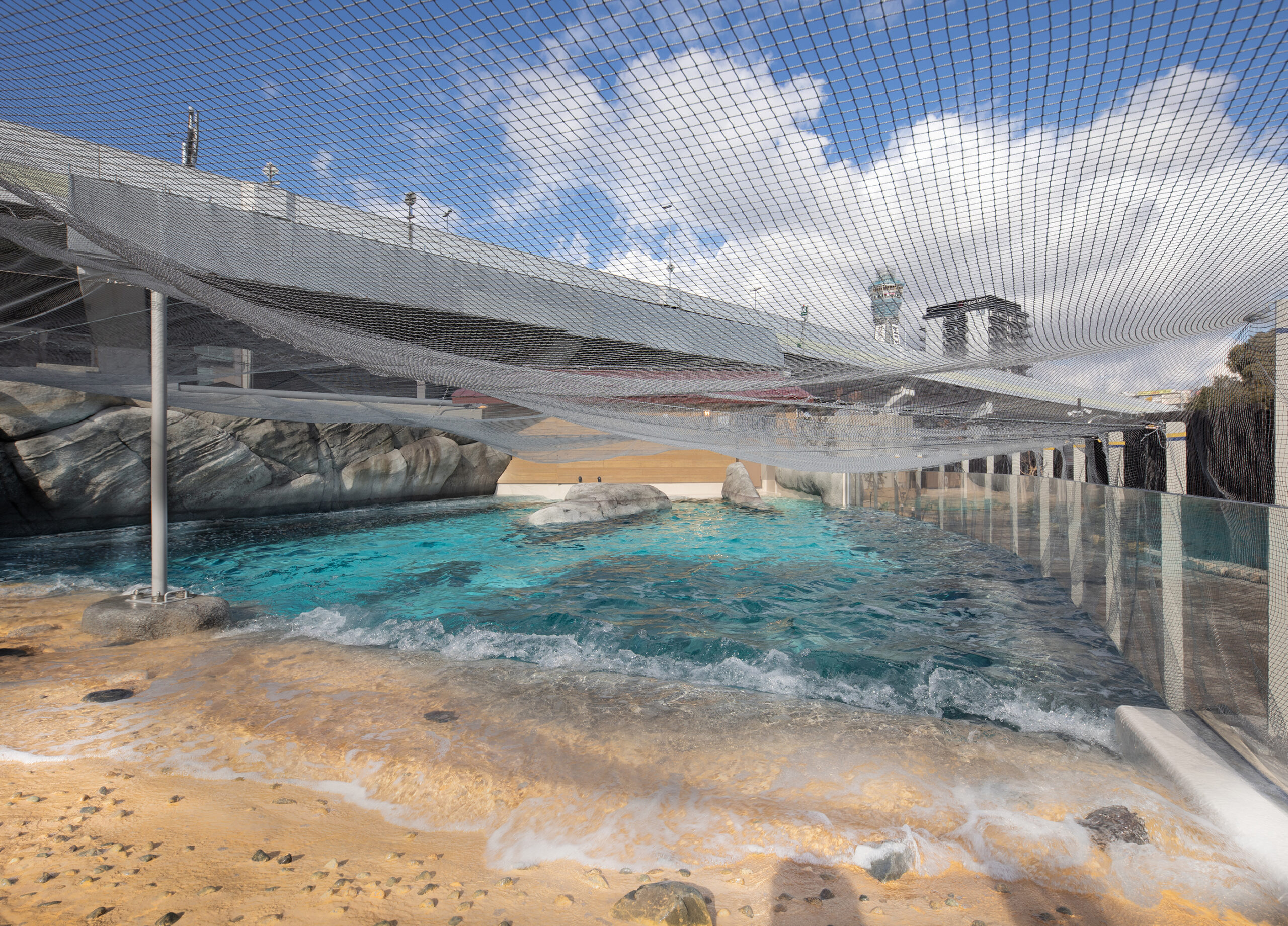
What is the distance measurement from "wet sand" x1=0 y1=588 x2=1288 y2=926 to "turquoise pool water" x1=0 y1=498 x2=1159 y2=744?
0.67 metres

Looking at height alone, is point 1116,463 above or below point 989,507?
above

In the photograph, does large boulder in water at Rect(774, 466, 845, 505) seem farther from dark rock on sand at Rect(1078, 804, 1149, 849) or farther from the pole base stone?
dark rock on sand at Rect(1078, 804, 1149, 849)

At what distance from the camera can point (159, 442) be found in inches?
150

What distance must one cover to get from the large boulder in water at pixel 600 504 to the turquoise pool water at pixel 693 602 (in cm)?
85

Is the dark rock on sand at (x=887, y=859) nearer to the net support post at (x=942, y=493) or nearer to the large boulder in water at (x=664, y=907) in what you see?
the large boulder in water at (x=664, y=907)

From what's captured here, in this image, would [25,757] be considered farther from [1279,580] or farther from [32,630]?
[1279,580]

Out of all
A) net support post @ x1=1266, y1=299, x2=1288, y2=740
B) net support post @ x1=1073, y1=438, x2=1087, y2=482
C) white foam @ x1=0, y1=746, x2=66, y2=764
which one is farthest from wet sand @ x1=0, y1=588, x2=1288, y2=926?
net support post @ x1=1073, y1=438, x2=1087, y2=482

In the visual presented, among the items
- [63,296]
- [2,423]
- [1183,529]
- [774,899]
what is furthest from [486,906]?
[2,423]

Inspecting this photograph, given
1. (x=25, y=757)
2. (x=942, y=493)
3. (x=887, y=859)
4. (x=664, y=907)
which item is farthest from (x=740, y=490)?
(x=664, y=907)

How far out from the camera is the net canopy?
7.27 feet

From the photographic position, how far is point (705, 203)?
128 inches

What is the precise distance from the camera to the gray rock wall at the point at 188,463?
703cm

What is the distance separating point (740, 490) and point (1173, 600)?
11.2 metres

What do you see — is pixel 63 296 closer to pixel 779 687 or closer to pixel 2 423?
pixel 2 423
